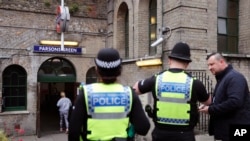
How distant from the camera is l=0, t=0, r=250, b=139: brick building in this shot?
865 cm

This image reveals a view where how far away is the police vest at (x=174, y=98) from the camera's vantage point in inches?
128

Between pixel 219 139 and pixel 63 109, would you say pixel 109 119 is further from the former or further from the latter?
pixel 63 109

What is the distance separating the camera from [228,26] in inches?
373

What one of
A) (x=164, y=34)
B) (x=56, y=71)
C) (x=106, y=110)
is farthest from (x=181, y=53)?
(x=56, y=71)

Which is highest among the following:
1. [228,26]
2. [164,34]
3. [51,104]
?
[228,26]

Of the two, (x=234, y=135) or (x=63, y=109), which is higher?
(x=234, y=135)

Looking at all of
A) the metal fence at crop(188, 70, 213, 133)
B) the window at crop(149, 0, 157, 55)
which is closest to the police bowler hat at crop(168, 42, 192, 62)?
the metal fence at crop(188, 70, 213, 133)

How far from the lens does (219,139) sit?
3.73 metres

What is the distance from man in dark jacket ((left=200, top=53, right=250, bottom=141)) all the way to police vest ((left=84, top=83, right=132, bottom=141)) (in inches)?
55.0

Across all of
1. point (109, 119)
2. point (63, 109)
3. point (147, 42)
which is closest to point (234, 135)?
point (109, 119)

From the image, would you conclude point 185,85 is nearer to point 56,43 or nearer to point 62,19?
point 62,19

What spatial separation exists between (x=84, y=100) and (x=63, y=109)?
10.5 metres

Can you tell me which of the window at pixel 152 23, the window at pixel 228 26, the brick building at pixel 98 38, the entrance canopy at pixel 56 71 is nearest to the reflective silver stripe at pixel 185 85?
the brick building at pixel 98 38

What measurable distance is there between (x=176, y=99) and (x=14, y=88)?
1048cm
